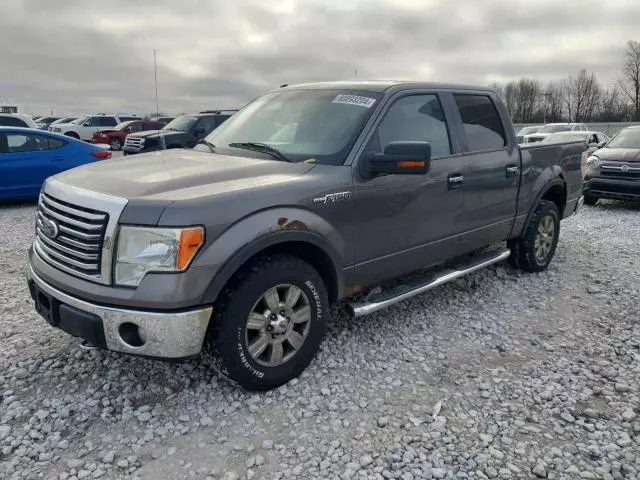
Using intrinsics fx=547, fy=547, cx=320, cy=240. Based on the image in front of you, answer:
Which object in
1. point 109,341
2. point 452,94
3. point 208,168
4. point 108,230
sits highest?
point 452,94

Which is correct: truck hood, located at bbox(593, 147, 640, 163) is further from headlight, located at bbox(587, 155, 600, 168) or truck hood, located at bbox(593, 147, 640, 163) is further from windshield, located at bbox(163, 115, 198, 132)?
windshield, located at bbox(163, 115, 198, 132)

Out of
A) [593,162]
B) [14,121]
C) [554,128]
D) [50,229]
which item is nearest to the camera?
[50,229]

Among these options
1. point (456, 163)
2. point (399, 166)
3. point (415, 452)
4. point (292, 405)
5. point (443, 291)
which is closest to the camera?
point (415, 452)

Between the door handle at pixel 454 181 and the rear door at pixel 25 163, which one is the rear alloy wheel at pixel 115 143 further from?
the door handle at pixel 454 181

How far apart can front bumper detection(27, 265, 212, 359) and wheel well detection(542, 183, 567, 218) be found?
4.42m

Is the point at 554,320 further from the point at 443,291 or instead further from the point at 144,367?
the point at 144,367

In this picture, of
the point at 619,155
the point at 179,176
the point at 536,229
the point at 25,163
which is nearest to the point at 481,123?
the point at 536,229

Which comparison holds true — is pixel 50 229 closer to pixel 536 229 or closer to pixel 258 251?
pixel 258 251

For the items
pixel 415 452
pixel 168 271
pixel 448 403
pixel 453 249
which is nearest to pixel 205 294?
pixel 168 271

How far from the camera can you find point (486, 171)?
15.6ft

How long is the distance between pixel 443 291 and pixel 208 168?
277 cm

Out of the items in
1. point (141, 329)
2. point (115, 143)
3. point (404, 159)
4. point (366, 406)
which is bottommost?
point (366, 406)

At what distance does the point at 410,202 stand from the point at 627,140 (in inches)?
364

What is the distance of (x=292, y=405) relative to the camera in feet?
10.6
